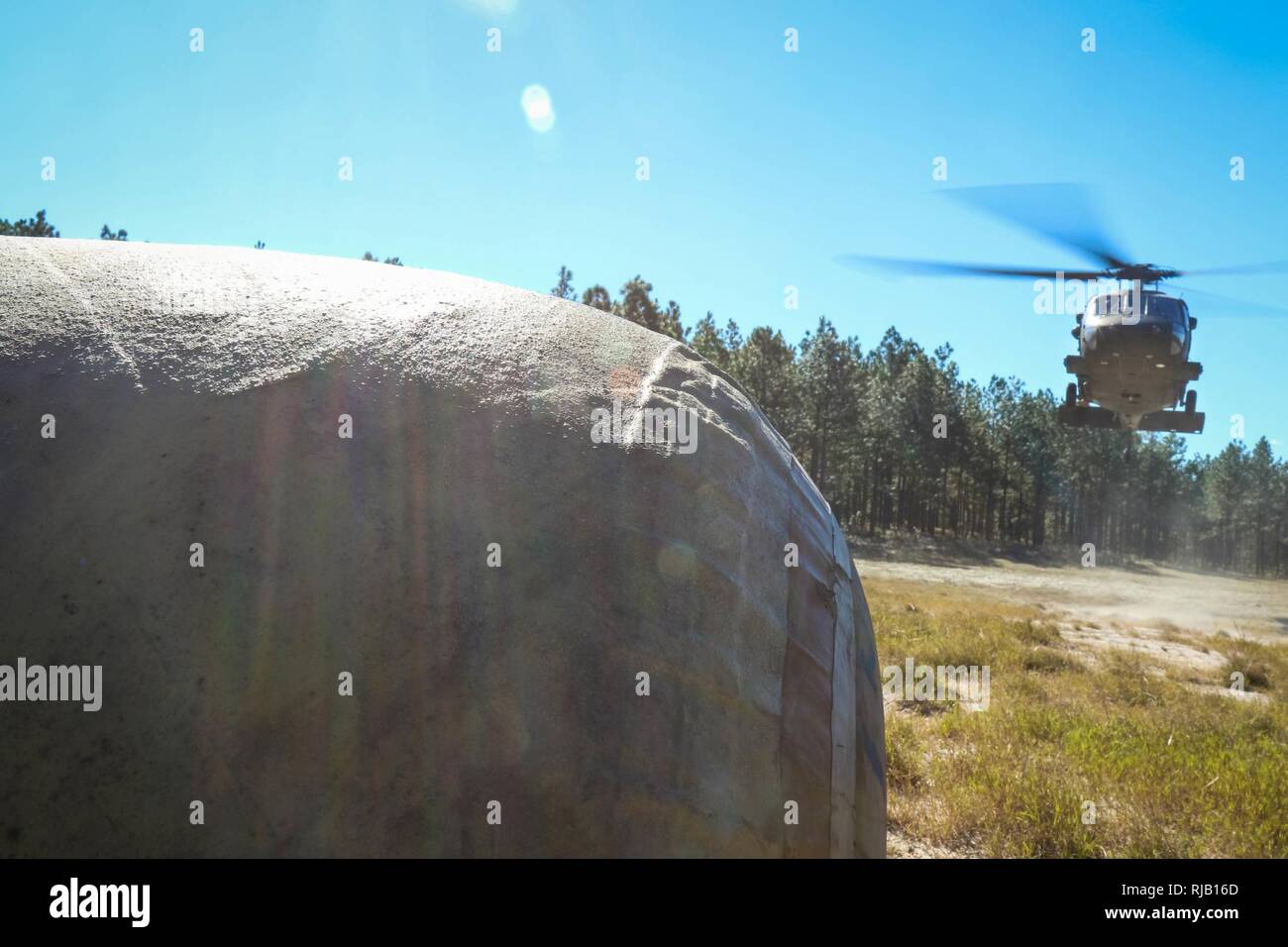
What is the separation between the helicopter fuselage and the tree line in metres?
16.5

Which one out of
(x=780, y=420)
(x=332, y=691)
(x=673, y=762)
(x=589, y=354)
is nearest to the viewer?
(x=332, y=691)

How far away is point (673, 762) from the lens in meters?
1.54

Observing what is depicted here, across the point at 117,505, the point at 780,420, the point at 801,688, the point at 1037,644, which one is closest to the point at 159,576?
the point at 117,505

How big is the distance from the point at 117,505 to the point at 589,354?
108 centimetres

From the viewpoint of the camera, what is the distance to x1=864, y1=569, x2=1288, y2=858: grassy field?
440 cm

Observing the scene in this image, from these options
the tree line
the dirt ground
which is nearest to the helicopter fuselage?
the dirt ground

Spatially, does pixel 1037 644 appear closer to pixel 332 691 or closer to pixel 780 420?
pixel 332 691

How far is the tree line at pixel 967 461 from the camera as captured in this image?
4312cm

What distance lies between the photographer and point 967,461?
1964 inches

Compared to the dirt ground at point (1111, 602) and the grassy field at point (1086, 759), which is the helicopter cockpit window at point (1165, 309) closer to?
the dirt ground at point (1111, 602)

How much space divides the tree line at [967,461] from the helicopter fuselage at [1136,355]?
1647 centimetres

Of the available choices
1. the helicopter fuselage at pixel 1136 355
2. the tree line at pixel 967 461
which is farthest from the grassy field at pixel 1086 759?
the tree line at pixel 967 461

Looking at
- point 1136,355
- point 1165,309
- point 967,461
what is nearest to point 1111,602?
point 1136,355

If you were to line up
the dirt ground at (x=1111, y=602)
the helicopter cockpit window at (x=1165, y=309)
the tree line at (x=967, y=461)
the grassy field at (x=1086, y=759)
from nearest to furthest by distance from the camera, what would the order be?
the grassy field at (x=1086, y=759)
the dirt ground at (x=1111, y=602)
the helicopter cockpit window at (x=1165, y=309)
the tree line at (x=967, y=461)
